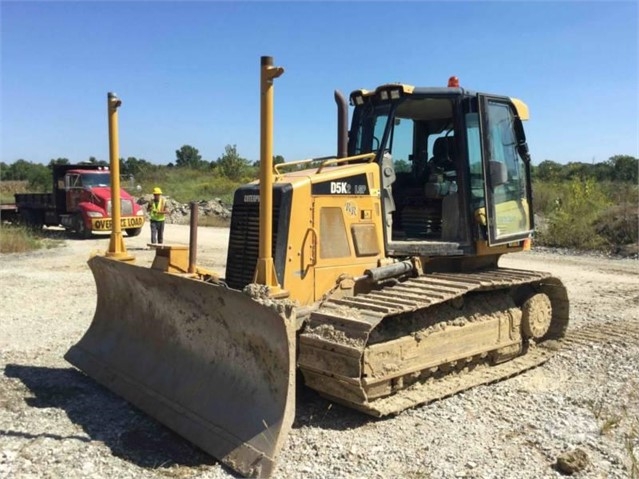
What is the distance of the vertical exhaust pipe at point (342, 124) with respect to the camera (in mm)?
5672

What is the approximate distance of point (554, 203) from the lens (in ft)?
64.6

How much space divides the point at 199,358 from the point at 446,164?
3.17 meters

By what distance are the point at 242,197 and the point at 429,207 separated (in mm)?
2011

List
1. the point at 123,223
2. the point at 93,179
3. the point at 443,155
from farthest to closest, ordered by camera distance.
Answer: the point at 93,179 → the point at 123,223 → the point at 443,155

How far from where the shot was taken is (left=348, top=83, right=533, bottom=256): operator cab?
5879mm

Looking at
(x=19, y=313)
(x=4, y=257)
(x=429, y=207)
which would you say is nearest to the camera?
(x=429, y=207)

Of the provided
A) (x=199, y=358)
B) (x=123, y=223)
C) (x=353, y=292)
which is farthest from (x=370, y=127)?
(x=123, y=223)

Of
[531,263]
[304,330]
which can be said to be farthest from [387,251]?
[531,263]

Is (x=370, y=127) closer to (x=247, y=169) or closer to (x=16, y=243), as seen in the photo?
(x=16, y=243)

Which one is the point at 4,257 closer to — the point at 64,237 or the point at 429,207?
the point at 64,237

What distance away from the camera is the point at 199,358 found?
489 cm

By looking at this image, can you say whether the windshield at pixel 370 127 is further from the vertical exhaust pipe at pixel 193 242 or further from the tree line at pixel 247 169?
the tree line at pixel 247 169

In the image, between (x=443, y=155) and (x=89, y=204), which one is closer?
(x=443, y=155)

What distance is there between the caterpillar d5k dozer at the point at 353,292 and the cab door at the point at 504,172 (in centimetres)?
2
